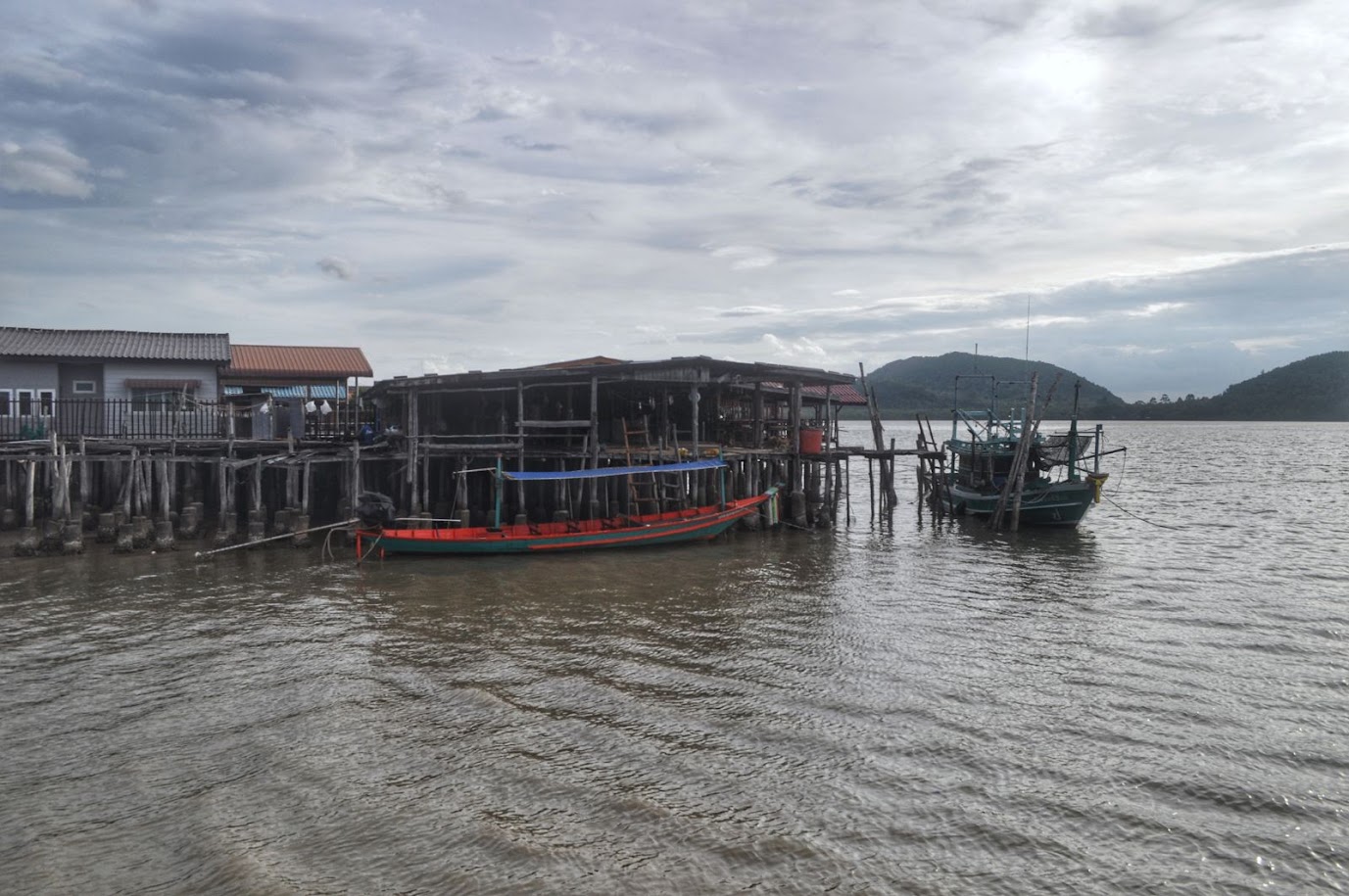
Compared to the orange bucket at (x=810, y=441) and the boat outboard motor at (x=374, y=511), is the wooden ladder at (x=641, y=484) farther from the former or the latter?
the boat outboard motor at (x=374, y=511)

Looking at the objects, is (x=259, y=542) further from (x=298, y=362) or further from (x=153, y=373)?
(x=298, y=362)

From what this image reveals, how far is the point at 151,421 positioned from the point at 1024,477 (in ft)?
88.3

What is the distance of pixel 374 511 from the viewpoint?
2048cm

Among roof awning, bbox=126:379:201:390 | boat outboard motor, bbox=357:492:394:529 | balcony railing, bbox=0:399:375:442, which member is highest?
roof awning, bbox=126:379:201:390

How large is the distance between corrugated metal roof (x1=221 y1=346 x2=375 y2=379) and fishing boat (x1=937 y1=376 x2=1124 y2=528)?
22.4 metres

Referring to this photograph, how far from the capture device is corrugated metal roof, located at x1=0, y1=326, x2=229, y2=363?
26.2m

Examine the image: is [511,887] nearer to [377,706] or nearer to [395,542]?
[377,706]

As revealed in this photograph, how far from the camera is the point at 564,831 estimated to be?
24.6 feet

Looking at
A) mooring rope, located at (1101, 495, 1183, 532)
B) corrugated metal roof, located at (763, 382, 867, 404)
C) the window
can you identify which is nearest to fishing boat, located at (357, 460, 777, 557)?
the window

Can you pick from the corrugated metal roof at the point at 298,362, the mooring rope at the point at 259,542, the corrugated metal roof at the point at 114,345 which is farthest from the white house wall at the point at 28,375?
the mooring rope at the point at 259,542

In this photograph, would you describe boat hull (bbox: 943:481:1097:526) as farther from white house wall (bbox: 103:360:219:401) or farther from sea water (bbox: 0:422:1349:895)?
white house wall (bbox: 103:360:219:401)

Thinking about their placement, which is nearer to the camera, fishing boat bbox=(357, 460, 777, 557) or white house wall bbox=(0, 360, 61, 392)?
fishing boat bbox=(357, 460, 777, 557)

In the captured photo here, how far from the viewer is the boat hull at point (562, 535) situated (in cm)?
2039

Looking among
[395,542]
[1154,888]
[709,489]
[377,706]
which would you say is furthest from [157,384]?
[1154,888]
